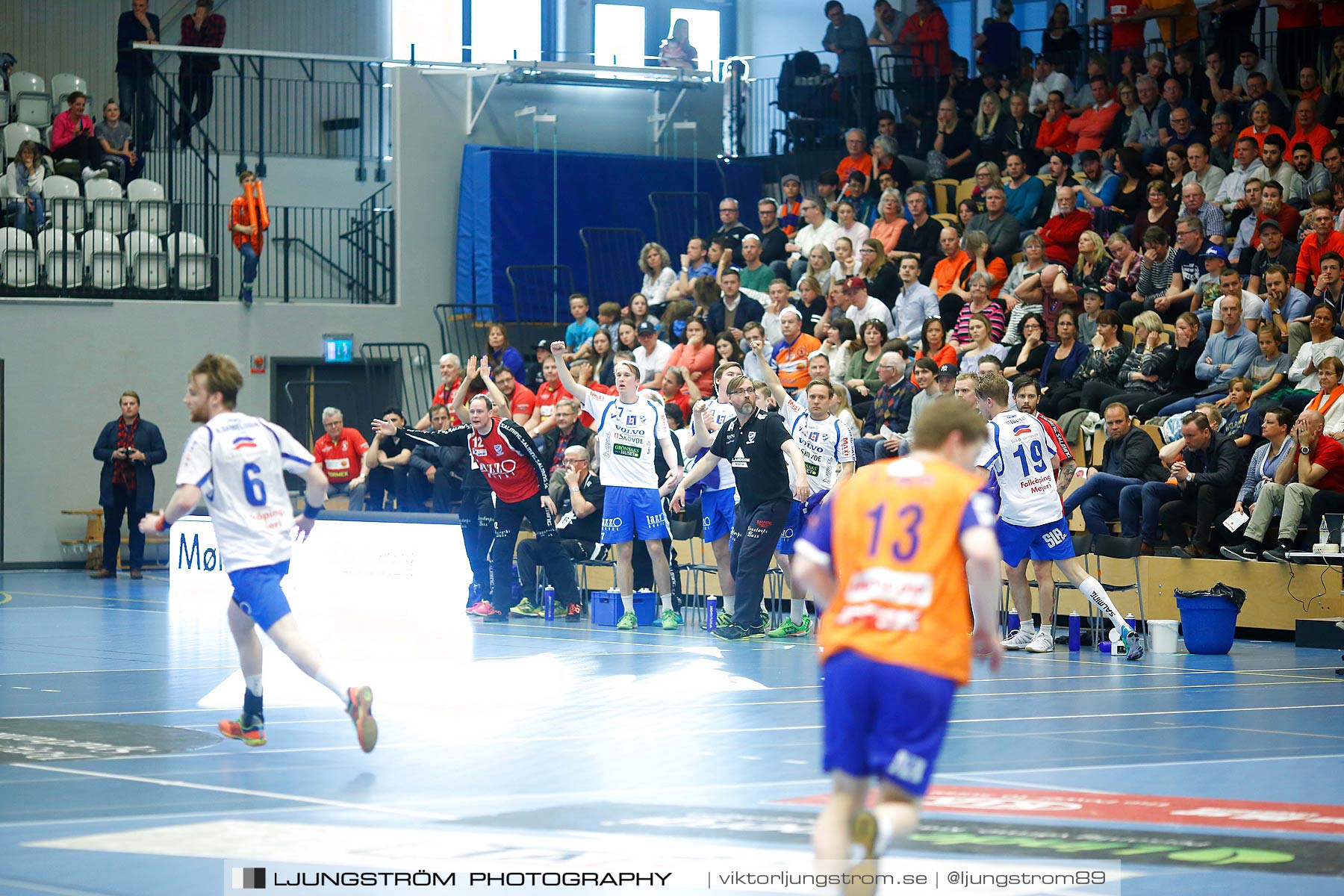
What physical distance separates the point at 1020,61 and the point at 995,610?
19.0m

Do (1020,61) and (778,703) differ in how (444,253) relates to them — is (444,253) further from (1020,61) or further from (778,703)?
(778,703)

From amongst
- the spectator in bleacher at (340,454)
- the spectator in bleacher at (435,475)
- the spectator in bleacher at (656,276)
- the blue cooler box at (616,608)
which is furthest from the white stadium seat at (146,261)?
the blue cooler box at (616,608)

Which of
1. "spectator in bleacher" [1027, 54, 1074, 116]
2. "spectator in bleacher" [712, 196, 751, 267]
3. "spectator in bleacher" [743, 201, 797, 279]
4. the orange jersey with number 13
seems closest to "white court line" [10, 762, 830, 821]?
the orange jersey with number 13

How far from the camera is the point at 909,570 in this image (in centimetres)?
494

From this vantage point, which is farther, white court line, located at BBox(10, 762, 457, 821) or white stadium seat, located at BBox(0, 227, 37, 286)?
white stadium seat, located at BBox(0, 227, 37, 286)

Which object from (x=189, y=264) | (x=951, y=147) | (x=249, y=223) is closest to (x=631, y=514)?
(x=951, y=147)

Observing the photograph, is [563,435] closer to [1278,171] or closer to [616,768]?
[1278,171]

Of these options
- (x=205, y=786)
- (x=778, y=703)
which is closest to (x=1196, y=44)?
(x=778, y=703)

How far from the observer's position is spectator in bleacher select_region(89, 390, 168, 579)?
70.0 ft

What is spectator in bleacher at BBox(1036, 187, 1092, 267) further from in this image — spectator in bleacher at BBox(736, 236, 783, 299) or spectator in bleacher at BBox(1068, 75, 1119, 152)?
spectator in bleacher at BBox(736, 236, 783, 299)

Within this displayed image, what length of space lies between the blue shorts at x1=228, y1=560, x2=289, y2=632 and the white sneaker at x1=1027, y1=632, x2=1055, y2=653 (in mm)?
7000

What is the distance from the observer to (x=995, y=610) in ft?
16.9

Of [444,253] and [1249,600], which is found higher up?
[444,253]

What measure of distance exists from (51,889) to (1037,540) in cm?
889
